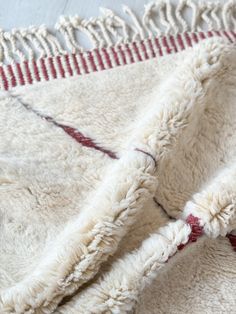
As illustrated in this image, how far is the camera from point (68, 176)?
757 mm

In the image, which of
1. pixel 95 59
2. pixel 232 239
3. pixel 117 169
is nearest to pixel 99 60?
pixel 95 59

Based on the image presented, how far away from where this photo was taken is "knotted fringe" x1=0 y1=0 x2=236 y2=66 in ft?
3.02

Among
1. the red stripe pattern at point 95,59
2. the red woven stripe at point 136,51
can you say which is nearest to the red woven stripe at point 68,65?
the red stripe pattern at point 95,59

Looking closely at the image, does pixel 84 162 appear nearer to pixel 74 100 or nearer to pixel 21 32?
pixel 74 100

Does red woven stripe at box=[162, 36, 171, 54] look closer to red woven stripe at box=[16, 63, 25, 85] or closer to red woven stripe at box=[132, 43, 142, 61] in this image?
red woven stripe at box=[132, 43, 142, 61]

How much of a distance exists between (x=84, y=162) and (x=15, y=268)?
0.18 m

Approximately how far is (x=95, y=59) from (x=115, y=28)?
84 millimetres

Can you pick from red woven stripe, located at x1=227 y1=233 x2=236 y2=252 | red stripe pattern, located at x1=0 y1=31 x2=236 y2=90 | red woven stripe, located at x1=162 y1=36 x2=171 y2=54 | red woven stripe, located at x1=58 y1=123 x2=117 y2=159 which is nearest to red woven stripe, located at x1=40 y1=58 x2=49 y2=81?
red stripe pattern, located at x1=0 y1=31 x2=236 y2=90

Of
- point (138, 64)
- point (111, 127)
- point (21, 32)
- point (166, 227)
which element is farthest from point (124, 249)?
point (21, 32)

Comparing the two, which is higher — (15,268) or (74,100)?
(74,100)

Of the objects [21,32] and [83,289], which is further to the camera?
[21,32]

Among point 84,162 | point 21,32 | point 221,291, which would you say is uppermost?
point 21,32

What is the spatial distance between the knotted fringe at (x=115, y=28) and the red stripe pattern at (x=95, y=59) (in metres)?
0.01

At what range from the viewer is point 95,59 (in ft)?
3.01
